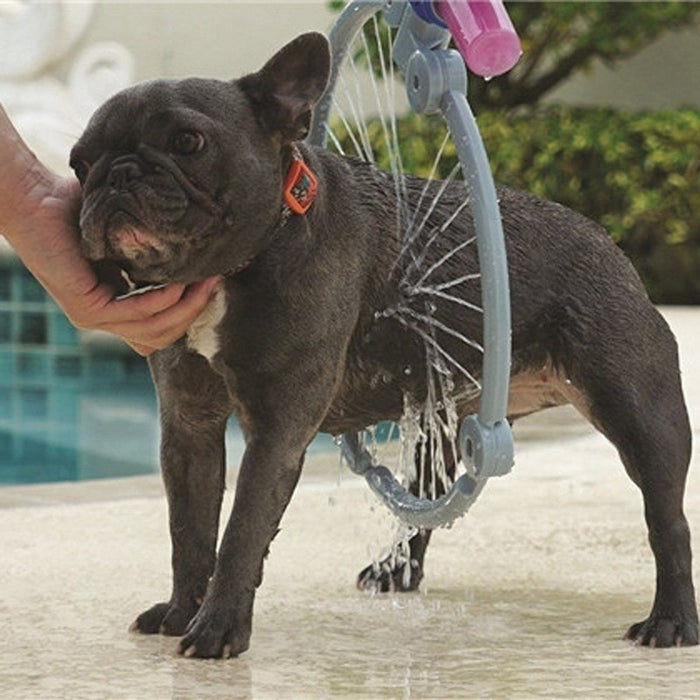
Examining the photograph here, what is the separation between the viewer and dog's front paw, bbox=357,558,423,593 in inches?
146

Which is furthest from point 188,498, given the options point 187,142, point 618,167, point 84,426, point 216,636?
point 618,167

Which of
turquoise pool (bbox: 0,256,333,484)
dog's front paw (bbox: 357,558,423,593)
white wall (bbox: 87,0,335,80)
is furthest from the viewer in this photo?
white wall (bbox: 87,0,335,80)

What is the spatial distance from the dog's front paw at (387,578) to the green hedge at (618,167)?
8640mm

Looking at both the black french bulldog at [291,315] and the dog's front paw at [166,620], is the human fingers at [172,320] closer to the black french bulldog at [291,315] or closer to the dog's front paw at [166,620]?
the black french bulldog at [291,315]

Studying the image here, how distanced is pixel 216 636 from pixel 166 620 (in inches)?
11.5

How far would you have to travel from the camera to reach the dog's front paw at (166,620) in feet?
10.5

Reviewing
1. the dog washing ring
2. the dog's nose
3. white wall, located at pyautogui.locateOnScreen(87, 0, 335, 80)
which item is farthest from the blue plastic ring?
white wall, located at pyautogui.locateOnScreen(87, 0, 335, 80)

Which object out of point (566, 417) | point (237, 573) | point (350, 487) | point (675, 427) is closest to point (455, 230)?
point (675, 427)

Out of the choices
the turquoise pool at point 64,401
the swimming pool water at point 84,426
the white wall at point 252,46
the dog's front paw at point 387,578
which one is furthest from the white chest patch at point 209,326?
the white wall at point 252,46

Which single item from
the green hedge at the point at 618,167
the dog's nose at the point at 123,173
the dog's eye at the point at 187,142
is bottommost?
the dog's nose at the point at 123,173

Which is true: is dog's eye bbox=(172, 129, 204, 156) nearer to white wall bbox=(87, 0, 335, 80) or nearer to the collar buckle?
the collar buckle

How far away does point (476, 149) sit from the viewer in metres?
3.00

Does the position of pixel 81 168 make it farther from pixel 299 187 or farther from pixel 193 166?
pixel 299 187

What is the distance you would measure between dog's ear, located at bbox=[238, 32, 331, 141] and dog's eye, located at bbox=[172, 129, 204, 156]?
0.17 meters
